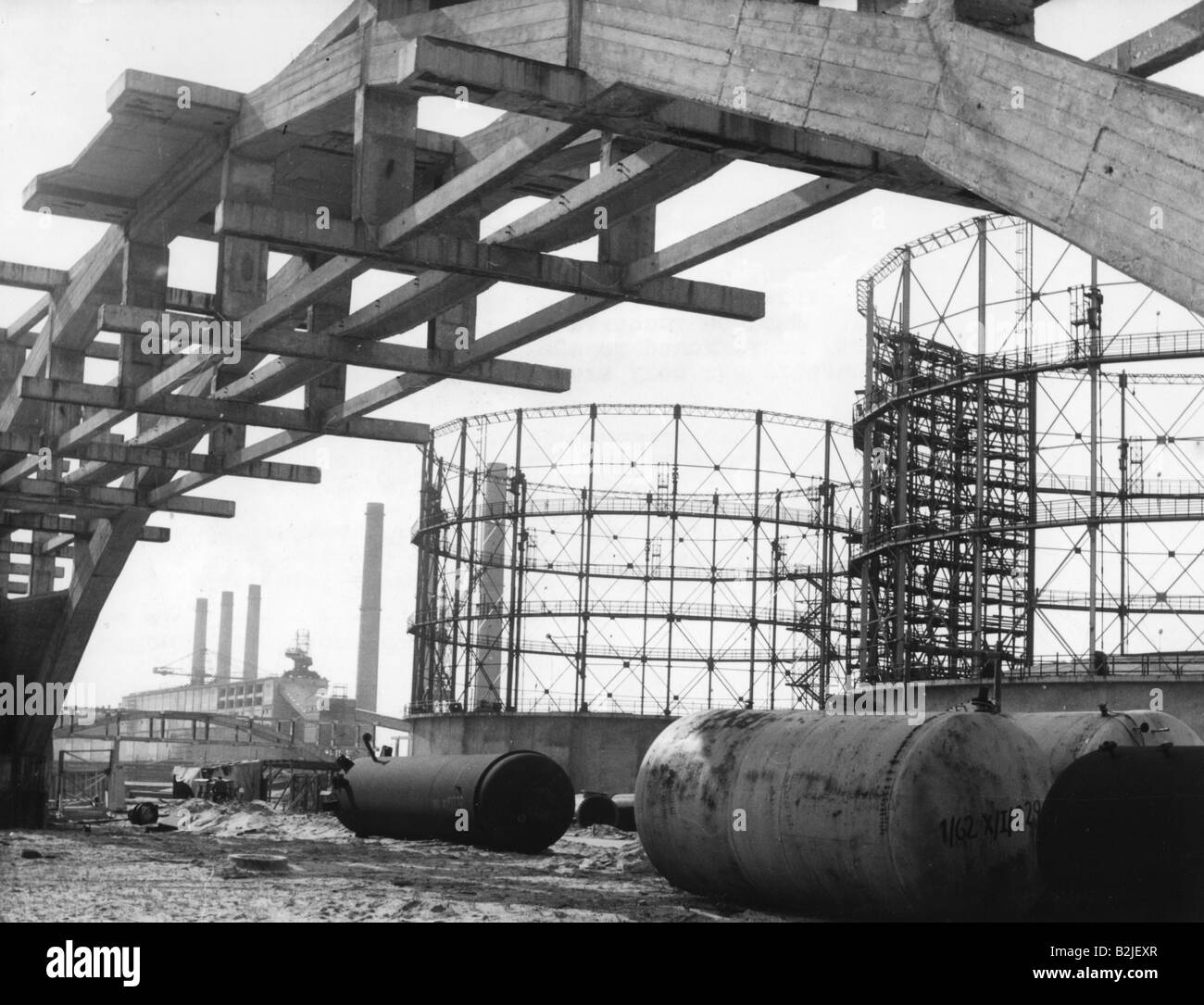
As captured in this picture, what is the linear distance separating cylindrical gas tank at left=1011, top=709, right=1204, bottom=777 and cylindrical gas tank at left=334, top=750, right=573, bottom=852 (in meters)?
8.80

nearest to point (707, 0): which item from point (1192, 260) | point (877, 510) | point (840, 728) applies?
point (1192, 260)

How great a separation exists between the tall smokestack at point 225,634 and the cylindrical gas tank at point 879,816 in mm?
118409

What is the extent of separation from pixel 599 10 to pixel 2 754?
62.1 ft

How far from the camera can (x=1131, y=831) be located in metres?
11.3

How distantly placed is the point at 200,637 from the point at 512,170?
13290 centimetres

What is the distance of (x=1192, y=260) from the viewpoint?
16.4 feet

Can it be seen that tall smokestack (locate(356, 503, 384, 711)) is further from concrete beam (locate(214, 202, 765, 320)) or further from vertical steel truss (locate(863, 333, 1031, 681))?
concrete beam (locate(214, 202, 765, 320))

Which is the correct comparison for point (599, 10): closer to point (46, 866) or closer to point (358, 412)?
point (358, 412)

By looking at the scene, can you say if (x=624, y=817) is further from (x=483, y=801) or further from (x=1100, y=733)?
(x=1100, y=733)

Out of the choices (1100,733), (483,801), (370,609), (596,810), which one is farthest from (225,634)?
(1100,733)

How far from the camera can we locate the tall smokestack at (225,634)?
129 m

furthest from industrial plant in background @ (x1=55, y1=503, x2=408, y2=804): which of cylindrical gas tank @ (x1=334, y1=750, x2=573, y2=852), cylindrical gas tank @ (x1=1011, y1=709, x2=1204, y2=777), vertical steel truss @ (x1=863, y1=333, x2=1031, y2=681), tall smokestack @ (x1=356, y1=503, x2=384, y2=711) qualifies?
cylindrical gas tank @ (x1=1011, y1=709, x2=1204, y2=777)

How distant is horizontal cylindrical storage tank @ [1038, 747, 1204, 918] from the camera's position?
11.1 meters

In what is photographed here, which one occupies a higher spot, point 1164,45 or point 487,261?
point 487,261
